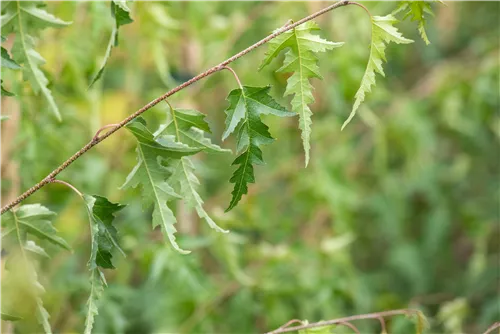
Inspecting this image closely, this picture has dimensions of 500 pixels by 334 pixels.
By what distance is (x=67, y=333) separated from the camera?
5.10ft

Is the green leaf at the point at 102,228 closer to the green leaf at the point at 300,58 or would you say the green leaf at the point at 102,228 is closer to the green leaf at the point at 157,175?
the green leaf at the point at 157,175

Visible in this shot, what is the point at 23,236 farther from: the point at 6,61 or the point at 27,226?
the point at 6,61

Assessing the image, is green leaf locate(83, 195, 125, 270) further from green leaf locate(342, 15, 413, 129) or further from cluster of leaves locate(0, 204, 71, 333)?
green leaf locate(342, 15, 413, 129)

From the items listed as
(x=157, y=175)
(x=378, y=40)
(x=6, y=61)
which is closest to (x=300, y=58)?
(x=378, y=40)

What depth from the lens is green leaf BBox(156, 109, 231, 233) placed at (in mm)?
665

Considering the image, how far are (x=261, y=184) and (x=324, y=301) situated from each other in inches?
18.8

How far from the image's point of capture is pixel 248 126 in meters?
0.63

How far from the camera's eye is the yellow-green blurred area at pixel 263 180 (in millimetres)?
1332

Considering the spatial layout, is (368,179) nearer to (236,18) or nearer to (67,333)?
(236,18)

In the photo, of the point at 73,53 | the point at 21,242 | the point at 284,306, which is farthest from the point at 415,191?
the point at 21,242

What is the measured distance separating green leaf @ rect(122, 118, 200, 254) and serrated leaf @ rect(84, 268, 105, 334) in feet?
0.26

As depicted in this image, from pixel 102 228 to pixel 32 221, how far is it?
11 centimetres

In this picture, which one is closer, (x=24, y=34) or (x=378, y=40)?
(x=378, y=40)

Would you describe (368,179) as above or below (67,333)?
above
